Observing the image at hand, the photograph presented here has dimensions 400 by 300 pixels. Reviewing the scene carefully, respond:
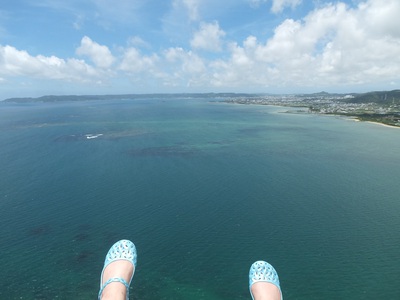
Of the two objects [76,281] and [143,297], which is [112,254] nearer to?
[143,297]

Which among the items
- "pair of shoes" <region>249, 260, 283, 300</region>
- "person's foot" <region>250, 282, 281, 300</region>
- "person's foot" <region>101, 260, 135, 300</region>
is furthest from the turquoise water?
"person's foot" <region>101, 260, 135, 300</region>

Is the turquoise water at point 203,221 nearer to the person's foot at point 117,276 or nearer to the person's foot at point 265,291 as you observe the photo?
the person's foot at point 265,291

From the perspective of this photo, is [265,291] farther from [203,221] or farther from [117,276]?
[203,221]

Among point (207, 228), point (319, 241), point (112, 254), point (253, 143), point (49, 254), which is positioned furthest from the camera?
point (253, 143)

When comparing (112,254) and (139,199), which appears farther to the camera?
(139,199)

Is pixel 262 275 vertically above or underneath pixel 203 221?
above

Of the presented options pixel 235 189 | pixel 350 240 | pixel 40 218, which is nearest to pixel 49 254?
pixel 40 218

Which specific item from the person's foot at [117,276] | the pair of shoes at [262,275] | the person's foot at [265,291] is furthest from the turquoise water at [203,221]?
the person's foot at [117,276]

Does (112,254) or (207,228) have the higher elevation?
(112,254)

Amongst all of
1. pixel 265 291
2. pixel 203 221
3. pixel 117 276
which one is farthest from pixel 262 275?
pixel 203 221
